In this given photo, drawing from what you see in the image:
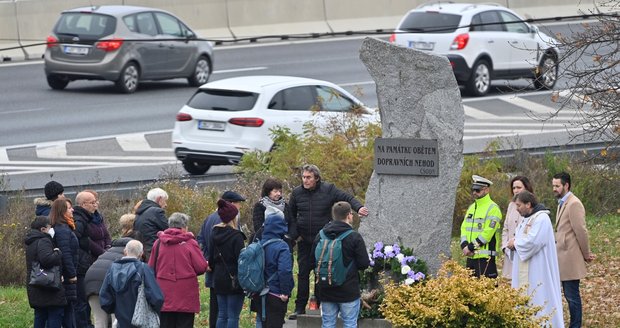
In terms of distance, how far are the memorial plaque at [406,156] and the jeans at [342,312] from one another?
1870mm

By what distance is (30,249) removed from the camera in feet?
41.5

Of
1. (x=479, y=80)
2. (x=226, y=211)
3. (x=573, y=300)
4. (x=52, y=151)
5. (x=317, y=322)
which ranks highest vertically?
(x=226, y=211)

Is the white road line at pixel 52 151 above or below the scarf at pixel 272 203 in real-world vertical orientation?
below

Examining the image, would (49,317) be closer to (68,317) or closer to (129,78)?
(68,317)

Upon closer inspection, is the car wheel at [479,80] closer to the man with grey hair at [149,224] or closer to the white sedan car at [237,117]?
the white sedan car at [237,117]

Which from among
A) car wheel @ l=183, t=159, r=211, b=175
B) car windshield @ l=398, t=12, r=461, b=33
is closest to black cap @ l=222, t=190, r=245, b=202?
car wheel @ l=183, t=159, r=211, b=175

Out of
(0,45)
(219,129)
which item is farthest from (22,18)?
(219,129)

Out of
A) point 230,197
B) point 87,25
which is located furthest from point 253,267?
point 87,25

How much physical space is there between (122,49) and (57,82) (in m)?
2.03

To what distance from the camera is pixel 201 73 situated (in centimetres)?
3006

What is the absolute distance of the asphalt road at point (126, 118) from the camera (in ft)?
75.5

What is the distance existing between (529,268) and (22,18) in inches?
876

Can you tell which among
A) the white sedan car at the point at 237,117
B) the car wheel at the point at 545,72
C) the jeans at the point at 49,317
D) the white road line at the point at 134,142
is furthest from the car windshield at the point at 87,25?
the jeans at the point at 49,317

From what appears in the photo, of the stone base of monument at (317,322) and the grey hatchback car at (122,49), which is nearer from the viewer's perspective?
the stone base of monument at (317,322)
